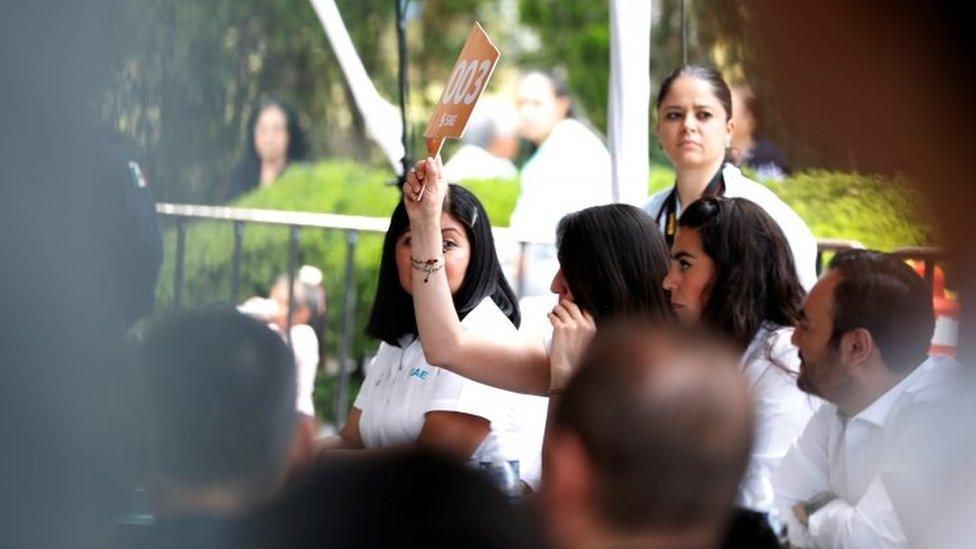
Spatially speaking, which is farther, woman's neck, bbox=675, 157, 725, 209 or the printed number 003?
woman's neck, bbox=675, 157, 725, 209

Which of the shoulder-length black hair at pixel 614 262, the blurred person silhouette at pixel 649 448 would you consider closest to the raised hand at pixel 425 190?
the shoulder-length black hair at pixel 614 262

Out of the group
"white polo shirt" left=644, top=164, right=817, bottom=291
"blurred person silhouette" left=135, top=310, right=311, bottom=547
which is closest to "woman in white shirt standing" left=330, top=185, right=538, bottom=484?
"white polo shirt" left=644, top=164, right=817, bottom=291

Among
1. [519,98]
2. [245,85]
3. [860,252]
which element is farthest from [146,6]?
[519,98]

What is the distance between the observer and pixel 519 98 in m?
7.20

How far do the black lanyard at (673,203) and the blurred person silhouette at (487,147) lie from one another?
11.1ft

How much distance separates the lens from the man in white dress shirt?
2.58 meters

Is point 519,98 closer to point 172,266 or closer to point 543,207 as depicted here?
point 543,207

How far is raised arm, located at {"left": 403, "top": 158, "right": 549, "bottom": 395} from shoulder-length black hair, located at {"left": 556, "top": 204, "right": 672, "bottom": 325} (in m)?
0.16

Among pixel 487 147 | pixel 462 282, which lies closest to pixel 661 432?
pixel 462 282

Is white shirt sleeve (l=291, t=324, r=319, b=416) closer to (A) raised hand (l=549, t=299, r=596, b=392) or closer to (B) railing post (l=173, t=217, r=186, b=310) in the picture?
(B) railing post (l=173, t=217, r=186, b=310)

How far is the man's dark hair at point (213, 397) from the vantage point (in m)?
1.66

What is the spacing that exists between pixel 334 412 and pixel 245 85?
3.54 meters

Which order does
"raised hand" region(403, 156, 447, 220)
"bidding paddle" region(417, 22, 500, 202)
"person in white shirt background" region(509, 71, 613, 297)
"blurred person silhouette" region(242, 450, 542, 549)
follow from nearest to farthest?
"blurred person silhouette" region(242, 450, 542, 549), "bidding paddle" region(417, 22, 500, 202), "raised hand" region(403, 156, 447, 220), "person in white shirt background" region(509, 71, 613, 297)

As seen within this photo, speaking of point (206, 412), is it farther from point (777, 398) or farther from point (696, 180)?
point (696, 180)
